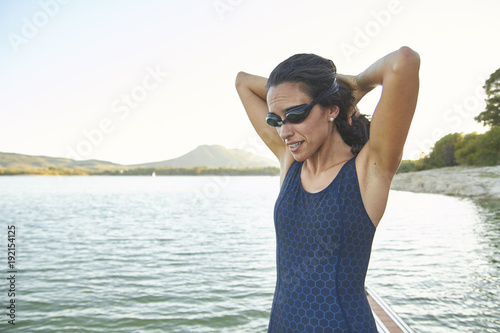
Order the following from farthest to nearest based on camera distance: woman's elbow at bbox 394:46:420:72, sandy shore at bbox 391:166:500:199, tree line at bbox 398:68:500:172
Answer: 1. tree line at bbox 398:68:500:172
2. sandy shore at bbox 391:166:500:199
3. woman's elbow at bbox 394:46:420:72

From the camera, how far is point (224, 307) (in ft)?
31.0

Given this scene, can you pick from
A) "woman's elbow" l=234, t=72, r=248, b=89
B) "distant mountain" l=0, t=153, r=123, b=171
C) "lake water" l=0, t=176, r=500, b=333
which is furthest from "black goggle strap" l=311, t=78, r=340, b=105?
"distant mountain" l=0, t=153, r=123, b=171

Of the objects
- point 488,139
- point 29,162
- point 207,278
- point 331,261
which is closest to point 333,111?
point 331,261

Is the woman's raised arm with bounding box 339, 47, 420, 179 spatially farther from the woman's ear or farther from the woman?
the woman's ear

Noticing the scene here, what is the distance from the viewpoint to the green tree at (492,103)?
4569 cm

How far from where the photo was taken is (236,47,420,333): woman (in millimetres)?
1537

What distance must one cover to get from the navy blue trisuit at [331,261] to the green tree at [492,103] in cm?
5158

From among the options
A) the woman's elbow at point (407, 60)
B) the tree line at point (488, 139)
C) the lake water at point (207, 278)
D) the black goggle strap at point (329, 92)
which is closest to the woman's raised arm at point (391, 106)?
the woman's elbow at point (407, 60)

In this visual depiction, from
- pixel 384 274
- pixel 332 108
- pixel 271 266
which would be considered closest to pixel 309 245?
pixel 332 108

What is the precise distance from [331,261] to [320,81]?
690 millimetres

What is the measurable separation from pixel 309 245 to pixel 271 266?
1200 centimetres

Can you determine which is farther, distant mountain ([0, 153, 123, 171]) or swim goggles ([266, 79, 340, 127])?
distant mountain ([0, 153, 123, 171])

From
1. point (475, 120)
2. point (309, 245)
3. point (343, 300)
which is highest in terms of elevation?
point (475, 120)

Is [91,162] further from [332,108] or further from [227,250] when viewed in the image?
[332,108]
